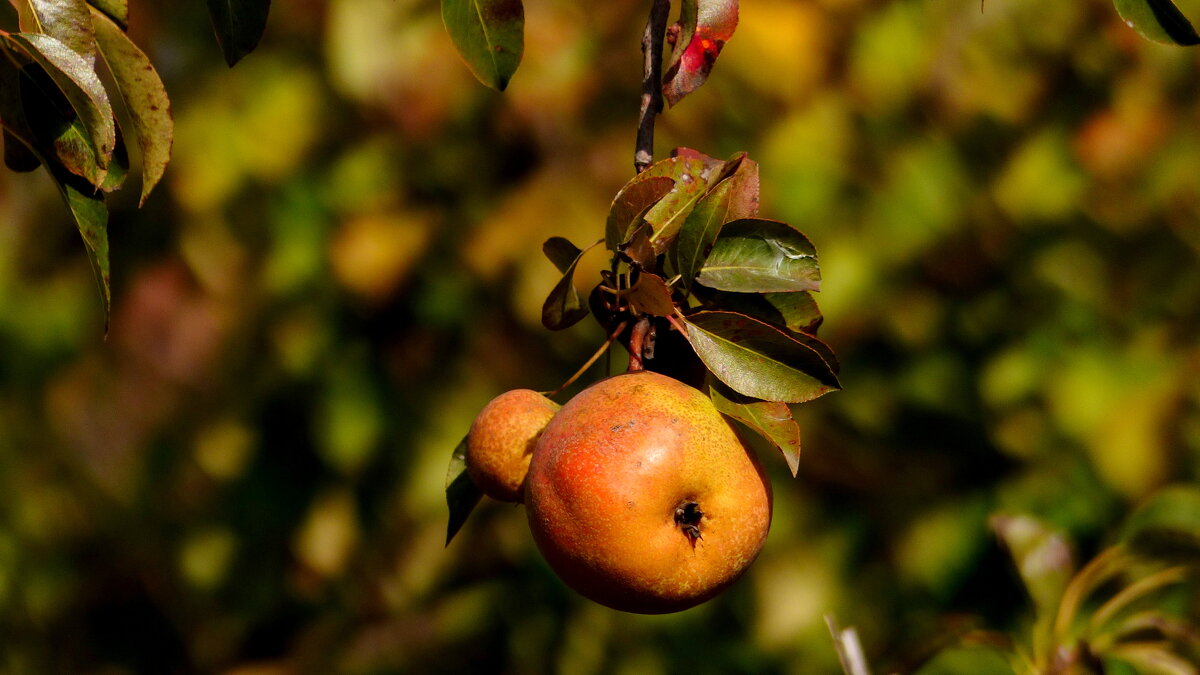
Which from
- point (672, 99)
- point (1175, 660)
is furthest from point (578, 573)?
point (1175, 660)

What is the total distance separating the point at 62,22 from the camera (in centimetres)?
70

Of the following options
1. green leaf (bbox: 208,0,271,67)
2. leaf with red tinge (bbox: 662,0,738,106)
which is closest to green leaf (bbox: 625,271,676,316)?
leaf with red tinge (bbox: 662,0,738,106)

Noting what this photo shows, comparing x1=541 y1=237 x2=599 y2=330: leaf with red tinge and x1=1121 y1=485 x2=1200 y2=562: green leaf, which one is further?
x1=1121 y1=485 x2=1200 y2=562: green leaf

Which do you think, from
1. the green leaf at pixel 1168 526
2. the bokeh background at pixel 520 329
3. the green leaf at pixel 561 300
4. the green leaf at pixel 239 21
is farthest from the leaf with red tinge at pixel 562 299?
the bokeh background at pixel 520 329

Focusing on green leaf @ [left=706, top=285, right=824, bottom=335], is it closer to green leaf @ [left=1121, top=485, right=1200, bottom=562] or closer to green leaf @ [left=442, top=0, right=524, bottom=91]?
green leaf @ [left=442, top=0, right=524, bottom=91]

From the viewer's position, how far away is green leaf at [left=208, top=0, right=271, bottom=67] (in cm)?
74

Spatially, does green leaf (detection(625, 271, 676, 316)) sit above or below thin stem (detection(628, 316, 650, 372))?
above

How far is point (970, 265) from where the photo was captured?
179 cm

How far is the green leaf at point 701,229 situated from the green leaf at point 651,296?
0.02m

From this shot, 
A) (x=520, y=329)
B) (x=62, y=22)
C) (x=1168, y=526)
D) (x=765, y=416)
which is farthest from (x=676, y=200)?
(x=520, y=329)

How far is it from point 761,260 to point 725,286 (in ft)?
0.09

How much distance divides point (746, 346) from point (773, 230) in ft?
0.26

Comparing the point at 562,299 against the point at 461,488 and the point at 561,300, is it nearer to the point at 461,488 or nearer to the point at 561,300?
the point at 561,300

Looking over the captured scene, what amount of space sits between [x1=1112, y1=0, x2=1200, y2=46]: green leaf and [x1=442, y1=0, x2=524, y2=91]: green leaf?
0.36 metres
